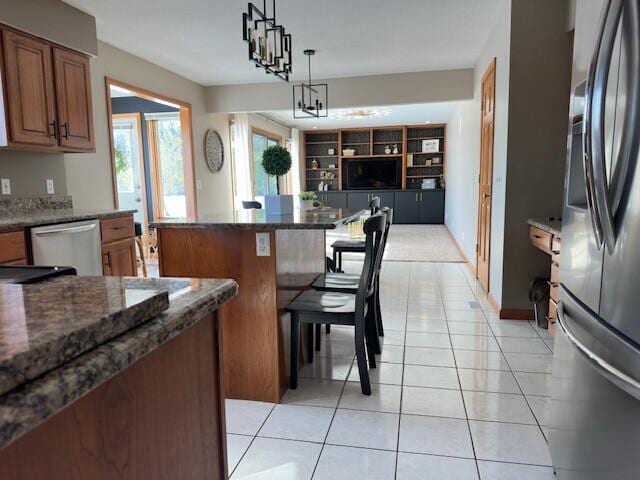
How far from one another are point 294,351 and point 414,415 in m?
0.66

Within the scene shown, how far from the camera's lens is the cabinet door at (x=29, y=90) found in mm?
2869

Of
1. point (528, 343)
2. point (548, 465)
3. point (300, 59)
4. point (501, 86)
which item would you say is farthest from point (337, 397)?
point (300, 59)

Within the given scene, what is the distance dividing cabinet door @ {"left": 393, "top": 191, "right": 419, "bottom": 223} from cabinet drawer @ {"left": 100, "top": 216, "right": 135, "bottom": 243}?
773cm

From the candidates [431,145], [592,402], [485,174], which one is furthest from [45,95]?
[431,145]

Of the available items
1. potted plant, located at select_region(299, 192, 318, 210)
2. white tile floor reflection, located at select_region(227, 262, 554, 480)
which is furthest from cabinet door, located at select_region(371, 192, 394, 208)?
white tile floor reflection, located at select_region(227, 262, 554, 480)

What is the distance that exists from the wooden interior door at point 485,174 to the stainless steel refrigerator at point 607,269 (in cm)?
273

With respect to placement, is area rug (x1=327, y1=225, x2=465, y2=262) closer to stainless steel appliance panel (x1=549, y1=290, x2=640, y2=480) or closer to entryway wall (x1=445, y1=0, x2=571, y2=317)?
entryway wall (x1=445, y1=0, x2=571, y2=317)

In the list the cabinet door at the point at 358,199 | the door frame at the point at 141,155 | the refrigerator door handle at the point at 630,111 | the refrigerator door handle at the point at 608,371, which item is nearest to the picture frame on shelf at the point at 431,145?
the cabinet door at the point at 358,199

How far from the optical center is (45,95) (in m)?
3.12

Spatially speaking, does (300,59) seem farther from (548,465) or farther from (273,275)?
(548,465)

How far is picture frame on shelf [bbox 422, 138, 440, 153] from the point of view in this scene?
10.4 metres

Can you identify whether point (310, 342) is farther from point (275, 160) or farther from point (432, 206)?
point (432, 206)

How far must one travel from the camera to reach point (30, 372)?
45 centimetres

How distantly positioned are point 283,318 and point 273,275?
266mm
